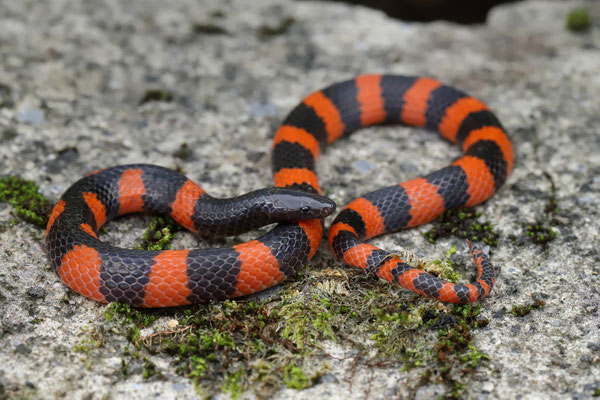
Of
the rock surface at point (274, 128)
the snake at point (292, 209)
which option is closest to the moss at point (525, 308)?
the rock surface at point (274, 128)

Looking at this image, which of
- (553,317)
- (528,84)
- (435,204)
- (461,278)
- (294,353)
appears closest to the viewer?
(294,353)

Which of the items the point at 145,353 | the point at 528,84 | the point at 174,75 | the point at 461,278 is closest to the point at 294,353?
the point at 145,353

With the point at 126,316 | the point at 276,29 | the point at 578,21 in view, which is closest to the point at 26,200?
the point at 126,316

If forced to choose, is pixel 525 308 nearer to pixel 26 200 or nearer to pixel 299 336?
pixel 299 336

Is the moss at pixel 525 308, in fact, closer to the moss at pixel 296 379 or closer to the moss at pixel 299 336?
the moss at pixel 299 336

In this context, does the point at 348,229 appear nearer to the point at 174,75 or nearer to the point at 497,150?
the point at 497,150

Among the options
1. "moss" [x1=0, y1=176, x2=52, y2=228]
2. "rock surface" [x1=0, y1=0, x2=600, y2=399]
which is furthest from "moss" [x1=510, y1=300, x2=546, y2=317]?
"moss" [x1=0, y1=176, x2=52, y2=228]

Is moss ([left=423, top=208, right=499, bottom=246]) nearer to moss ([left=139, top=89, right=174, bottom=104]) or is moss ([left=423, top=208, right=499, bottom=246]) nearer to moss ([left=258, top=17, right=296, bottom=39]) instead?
moss ([left=139, top=89, right=174, bottom=104])
